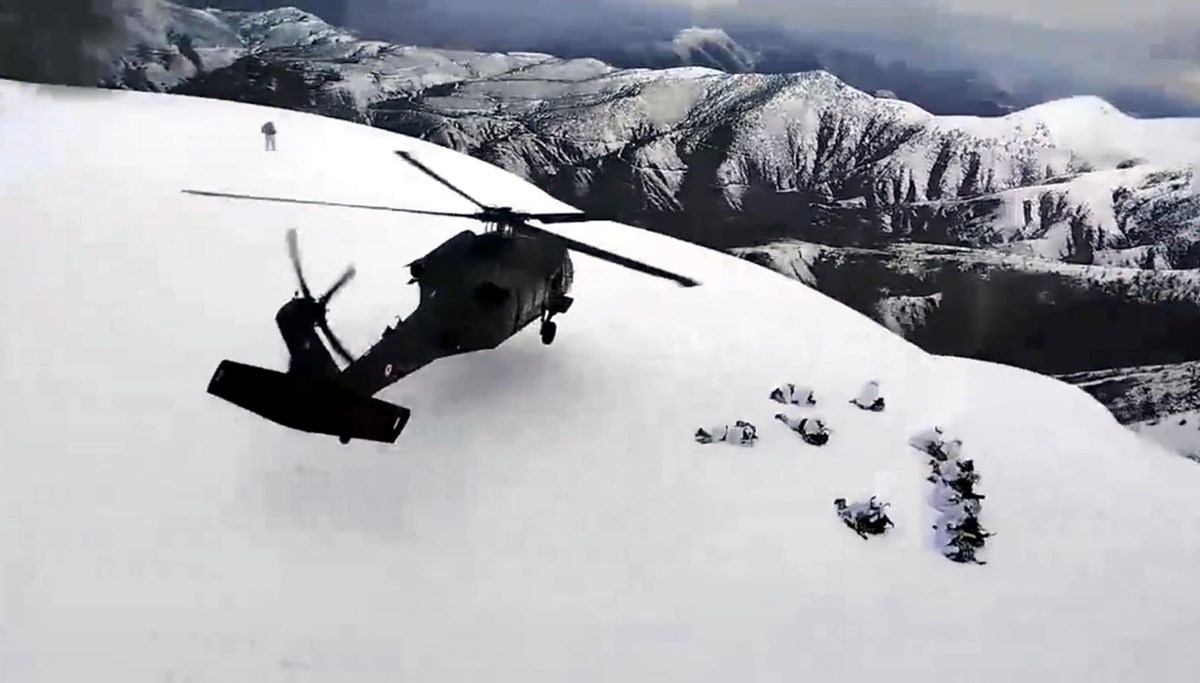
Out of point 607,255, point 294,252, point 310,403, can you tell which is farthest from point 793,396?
point 294,252

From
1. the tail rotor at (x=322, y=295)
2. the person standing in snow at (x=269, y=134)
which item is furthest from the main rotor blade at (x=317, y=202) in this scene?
the person standing in snow at (x=269, y=134)

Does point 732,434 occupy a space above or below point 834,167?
below

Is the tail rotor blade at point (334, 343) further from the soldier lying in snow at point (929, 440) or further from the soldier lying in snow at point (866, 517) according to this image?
the soldier lying in snow at point (929, 440)

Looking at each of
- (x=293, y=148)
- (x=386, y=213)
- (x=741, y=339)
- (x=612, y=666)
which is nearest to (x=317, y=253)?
(x=386, y=213)

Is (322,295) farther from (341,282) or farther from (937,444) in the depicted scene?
(937,444)

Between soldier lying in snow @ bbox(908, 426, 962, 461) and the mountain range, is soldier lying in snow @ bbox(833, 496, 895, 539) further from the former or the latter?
the mountain range
